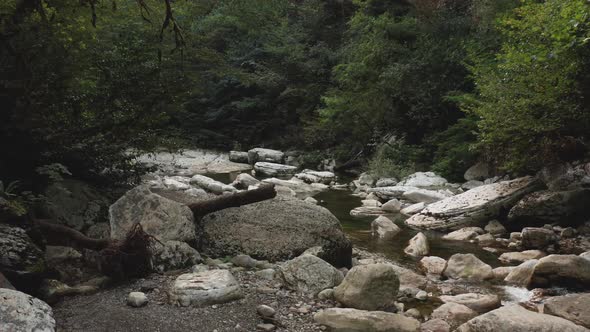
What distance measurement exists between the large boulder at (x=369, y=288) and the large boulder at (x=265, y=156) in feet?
59.4

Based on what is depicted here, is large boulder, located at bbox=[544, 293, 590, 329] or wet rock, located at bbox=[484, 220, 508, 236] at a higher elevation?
large boulder, located at bbox=[544, 293, 590, 329]

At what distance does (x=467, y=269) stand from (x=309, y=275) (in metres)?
2.52

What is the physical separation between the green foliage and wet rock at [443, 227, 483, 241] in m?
2.09

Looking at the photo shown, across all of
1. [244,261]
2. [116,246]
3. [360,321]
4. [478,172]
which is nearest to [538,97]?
[478,172]

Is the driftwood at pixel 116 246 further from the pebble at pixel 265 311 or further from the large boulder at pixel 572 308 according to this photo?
the large boulder at pixel 572 308

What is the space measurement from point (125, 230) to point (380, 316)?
2872mm

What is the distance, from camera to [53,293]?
Result: 12.8ft

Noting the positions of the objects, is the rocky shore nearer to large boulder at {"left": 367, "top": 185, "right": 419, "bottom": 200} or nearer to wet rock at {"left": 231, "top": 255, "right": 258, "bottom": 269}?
wet rock at {"left": 231, "top": 255, "right": 258, "bottom": 269}

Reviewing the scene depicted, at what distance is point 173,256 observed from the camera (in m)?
4.80

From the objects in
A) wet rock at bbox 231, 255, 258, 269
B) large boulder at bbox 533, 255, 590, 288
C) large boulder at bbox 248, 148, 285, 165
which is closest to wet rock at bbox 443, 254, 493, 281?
large boulder at bbox 533, 255, 590, 288

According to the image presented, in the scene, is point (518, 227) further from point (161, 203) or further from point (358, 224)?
point (161, 203)

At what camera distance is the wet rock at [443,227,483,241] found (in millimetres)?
8297

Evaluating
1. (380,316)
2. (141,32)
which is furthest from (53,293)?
(141,32)

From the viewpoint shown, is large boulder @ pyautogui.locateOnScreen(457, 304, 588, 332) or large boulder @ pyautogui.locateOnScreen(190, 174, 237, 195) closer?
large boulder @ pyautogui.locateOnScreen(457, 304, 588, 332)
